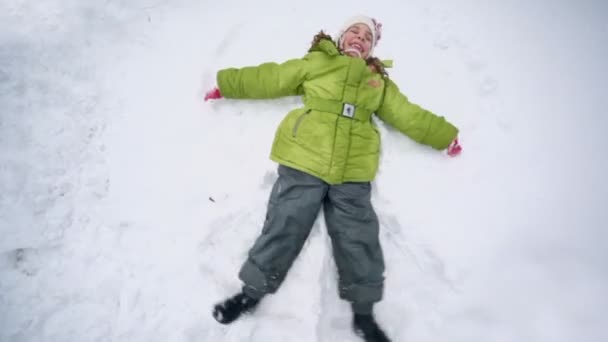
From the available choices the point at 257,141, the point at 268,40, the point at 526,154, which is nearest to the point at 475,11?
the point at 526,154

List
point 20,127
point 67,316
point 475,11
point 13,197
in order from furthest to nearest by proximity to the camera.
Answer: point 475,11 < point 20,127 < point 13,197 < point 67,316

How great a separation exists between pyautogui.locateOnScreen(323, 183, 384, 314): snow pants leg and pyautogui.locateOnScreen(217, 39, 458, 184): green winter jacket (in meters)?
0.13

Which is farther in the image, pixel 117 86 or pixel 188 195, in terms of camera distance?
pixel 117 86

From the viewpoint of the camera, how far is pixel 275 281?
7.19 feet

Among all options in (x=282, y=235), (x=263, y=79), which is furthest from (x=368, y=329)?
(x=263, y=79)

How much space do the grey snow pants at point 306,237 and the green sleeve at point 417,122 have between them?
0.64 meters

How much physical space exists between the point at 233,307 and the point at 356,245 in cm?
85

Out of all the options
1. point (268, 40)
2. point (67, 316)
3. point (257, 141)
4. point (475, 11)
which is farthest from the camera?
point (475, 11)

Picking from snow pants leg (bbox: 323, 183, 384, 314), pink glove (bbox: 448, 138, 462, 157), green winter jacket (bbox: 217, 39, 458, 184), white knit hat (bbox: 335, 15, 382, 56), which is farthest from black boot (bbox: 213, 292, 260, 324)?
white knit hat (bbox: 335, 15, 382, 56)

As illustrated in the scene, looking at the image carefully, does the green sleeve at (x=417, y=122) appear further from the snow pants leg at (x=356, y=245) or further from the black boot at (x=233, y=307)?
the black boot at (x=233, y=307)

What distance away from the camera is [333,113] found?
2.44m

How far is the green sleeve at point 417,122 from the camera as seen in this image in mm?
2557

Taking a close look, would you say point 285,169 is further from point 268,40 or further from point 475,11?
point 475,11

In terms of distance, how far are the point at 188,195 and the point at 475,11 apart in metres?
2.97
